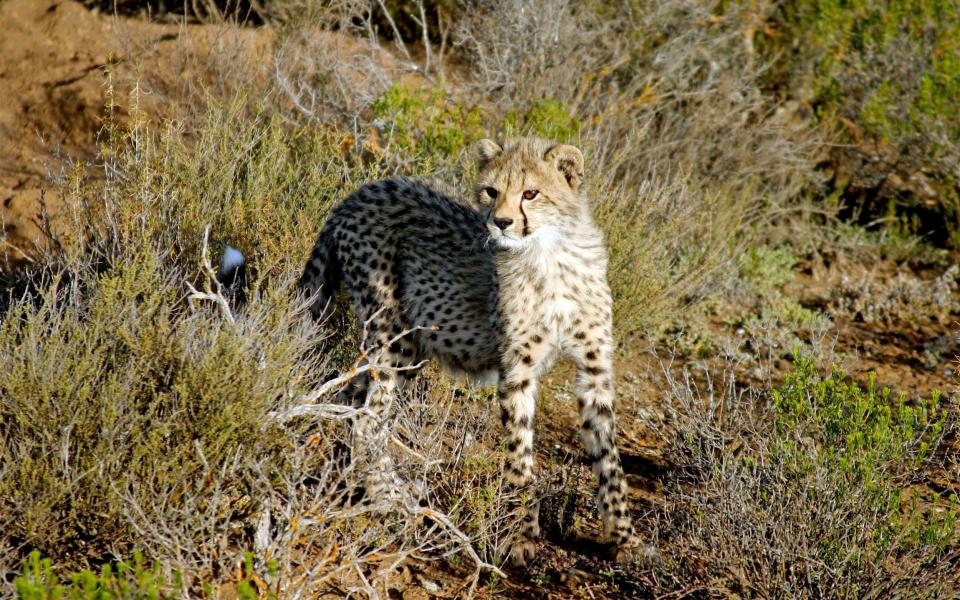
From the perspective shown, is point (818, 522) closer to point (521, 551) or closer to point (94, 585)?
point (521, 551)

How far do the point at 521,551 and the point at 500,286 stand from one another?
1006 mm

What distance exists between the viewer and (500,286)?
12.9ft

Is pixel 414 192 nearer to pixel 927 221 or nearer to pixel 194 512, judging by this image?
pixel 194 512

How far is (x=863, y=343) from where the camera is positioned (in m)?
5.65

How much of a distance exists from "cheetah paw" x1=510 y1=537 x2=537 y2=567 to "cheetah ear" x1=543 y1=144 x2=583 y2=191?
52.3 inches

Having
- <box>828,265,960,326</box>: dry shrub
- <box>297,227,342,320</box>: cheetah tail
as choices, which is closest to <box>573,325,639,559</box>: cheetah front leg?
<box>297,227,342,320</box>: cheetah tail

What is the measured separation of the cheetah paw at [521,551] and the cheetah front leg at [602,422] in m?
0.30

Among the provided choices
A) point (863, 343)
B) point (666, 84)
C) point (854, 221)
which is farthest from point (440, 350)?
point (854, 221)

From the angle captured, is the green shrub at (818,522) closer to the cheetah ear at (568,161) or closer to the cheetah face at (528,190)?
the cheetah face at (528,190)

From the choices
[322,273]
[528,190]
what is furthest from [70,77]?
[528,190]

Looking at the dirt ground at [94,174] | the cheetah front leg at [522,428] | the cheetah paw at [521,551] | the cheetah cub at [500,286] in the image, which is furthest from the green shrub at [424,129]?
the cheetah paw at [521,551]

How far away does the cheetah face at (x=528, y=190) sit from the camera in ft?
11.9

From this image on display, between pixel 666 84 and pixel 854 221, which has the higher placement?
pixel 666 84

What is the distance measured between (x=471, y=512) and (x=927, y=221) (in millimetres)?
4642
